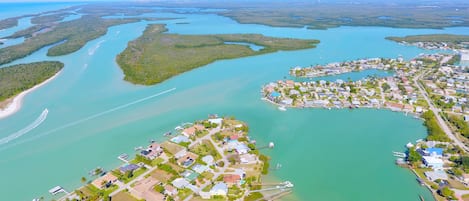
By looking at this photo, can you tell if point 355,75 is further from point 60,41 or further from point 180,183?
point 60,41

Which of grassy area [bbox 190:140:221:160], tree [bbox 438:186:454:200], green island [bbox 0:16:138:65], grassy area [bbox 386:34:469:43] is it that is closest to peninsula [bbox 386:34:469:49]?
grassy area [bbox 386:34:469:43]

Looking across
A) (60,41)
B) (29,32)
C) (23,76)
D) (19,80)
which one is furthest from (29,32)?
(19,80)

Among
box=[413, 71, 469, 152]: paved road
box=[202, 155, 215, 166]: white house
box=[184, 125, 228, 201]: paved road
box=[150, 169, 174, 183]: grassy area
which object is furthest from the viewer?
box=[413, 71, 469, 152]: paved road

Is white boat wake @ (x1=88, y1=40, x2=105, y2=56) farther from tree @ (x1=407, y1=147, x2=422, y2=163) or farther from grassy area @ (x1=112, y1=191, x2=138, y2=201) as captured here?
tree @ (x1=407, y1=147, x2=422, y2=163)

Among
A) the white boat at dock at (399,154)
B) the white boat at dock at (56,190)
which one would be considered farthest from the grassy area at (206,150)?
the white boat at dock at (399,154)

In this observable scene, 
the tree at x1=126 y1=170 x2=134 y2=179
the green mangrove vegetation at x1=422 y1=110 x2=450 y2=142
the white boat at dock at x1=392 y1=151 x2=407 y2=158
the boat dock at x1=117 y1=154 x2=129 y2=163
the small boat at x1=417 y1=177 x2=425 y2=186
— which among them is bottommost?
the boat dock at x1=117 y1=154 x2=129 y2=163

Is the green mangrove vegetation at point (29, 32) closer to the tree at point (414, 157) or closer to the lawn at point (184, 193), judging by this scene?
the lawn at point (184, 193)
